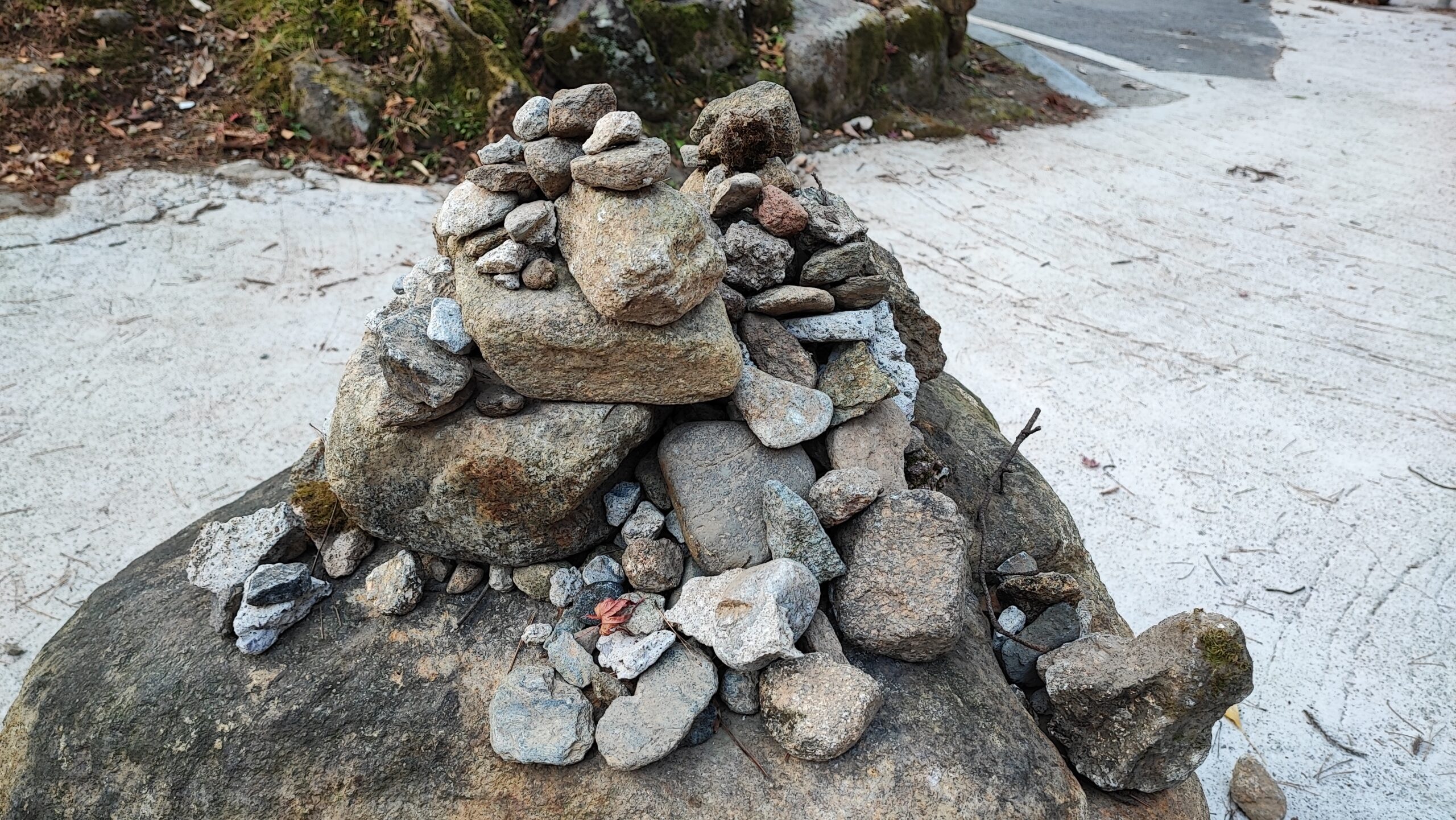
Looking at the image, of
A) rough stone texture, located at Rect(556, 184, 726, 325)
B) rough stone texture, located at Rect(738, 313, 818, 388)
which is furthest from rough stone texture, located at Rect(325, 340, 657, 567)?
rough stone texture, located at Rect(738, 313, 818, 388)

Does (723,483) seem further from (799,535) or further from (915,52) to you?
(915,52)

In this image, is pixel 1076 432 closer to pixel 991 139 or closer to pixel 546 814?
pixel 546 814

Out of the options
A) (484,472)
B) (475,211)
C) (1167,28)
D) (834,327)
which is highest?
(475,211)

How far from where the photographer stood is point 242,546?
9.39ft

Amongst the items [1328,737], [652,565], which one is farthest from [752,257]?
[1328,737]

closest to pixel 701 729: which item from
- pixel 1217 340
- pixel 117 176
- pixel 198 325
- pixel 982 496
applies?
pixel 982 496

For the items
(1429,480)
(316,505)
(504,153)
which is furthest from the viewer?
(1429,480)

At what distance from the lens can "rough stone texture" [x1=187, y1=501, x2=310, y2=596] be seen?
2.80 m

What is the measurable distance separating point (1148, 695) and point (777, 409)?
1371mm

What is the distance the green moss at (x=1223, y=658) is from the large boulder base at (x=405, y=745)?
1.67 ft

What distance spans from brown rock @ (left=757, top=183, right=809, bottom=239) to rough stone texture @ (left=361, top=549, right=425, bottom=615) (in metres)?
1.68

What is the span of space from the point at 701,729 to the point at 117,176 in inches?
289

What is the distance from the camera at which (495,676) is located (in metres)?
2.61

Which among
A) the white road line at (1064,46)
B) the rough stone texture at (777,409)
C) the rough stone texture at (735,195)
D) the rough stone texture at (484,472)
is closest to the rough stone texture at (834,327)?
the rough stone texture at (777,409)
